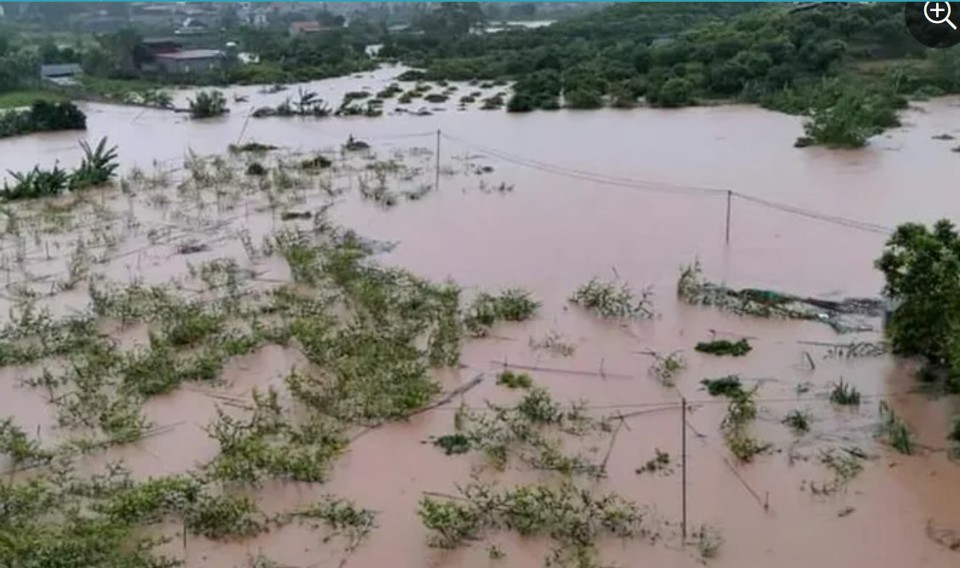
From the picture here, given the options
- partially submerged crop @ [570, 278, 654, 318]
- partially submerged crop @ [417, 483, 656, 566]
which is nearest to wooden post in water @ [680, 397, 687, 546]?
partially submerged crop @ [417, 483, 656, 566]

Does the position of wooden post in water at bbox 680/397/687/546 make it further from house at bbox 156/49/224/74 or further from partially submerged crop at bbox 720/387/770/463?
house at bbox 156/49/224/74

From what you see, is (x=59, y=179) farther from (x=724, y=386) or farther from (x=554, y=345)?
(x=724, y=386)

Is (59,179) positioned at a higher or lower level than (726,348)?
higher

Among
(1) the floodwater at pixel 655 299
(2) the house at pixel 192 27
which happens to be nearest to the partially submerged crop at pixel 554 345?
(1) the floodwater at pixel 655 299

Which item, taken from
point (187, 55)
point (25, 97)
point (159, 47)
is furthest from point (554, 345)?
point (159, 47)

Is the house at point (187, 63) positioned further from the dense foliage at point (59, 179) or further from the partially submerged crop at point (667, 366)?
the partially submerged crop at point (667, 366)
